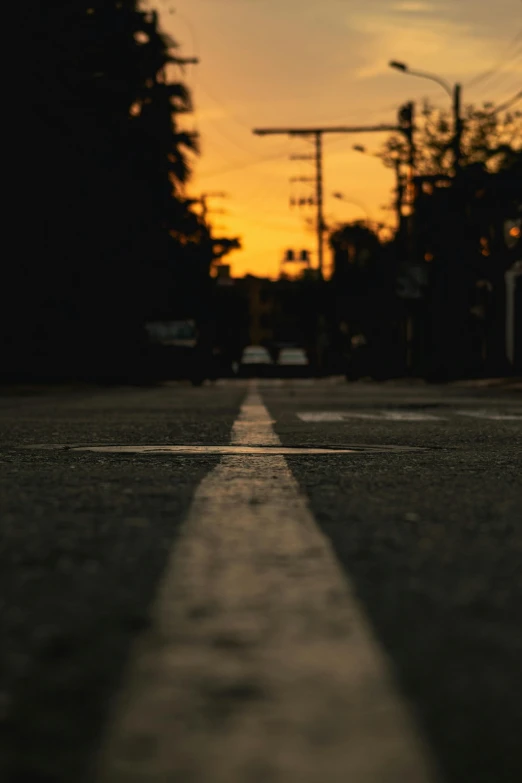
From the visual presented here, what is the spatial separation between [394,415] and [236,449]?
Result: 6.01 metres

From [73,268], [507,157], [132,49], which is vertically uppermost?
[132,49]

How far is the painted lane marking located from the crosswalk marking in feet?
13.9

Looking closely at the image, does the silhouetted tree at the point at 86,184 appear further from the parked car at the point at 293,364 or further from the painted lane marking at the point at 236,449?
the parked car at the point at 293,364

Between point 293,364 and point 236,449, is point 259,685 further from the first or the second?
point 293,364

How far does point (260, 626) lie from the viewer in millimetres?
3180

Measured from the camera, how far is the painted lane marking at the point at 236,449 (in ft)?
27.7

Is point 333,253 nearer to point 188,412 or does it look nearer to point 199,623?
point 188,412

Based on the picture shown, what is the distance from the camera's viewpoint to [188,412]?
15.7m

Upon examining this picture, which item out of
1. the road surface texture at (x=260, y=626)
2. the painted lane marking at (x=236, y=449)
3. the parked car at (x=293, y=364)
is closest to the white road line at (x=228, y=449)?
the painted lane marking at (x=236, y=449)

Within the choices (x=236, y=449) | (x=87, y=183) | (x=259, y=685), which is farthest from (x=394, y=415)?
(x=87, y=183)

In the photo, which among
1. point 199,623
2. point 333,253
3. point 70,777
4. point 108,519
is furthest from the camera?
point 333,253

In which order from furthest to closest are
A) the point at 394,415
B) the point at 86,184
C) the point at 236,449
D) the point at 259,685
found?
the point at 86,184, the point at 394,415, the point at 236,449, the point at 259,685

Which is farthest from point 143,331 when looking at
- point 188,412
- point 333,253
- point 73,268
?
point 333,253

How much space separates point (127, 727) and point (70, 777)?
264 mm
